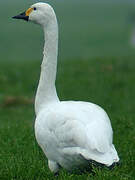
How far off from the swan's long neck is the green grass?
29.0 inches

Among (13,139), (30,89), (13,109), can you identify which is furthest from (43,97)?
(30,89)

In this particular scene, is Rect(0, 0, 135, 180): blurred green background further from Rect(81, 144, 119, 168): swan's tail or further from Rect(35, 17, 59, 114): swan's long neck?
Rect(35, 17, 59, 114): swan's long neck

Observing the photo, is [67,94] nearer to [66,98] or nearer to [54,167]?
[66,98]

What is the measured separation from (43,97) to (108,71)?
9511 millimetres

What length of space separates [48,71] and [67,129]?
128 cm

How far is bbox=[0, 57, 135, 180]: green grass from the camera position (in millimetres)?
6488

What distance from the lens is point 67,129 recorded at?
19.3ft

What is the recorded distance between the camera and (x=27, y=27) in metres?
46.0

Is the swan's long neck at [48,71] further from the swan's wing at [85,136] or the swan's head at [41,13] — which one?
the swan's wing at [85,136]

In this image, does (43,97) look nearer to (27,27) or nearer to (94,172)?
(94,172)

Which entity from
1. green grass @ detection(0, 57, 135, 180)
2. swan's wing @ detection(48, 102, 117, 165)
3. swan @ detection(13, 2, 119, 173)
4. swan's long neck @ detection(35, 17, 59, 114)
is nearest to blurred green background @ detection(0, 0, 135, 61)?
green grass @ detection(0, 57, 135, 180)

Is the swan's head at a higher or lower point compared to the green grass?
higher

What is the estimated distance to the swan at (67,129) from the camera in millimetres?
5676

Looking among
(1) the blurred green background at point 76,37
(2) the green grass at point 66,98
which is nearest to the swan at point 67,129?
(2) the green grass at point 66,98
